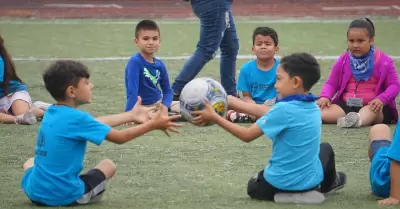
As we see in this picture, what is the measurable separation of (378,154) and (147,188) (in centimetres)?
145

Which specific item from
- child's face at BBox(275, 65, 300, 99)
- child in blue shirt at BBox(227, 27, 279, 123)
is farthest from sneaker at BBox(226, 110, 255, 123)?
child's face at BBox(275, 65, 300, 99)

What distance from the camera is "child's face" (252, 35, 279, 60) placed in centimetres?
893

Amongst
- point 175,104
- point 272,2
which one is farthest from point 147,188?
point 272,2

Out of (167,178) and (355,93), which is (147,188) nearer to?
(167,178)

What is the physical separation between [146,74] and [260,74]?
3.52ft

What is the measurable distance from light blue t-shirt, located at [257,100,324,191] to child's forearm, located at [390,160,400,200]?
42cm

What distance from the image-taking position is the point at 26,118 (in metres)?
8.66

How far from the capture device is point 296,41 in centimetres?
1509

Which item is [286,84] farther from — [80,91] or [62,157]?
[62,157]

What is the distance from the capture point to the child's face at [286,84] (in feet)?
19.3

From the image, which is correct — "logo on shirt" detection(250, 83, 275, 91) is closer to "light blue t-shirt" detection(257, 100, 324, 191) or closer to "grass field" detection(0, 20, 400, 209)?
"grass field" detection(0, 20, 400, 209)

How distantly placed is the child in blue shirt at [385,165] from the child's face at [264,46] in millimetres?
2697

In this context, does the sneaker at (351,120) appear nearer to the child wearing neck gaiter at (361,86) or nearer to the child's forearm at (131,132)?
the child wearing neck gaiter at (361,86)

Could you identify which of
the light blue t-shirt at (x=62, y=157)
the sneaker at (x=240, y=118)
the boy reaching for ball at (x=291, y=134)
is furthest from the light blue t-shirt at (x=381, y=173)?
the sneaker at (x=240, y=118)
